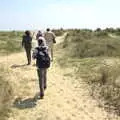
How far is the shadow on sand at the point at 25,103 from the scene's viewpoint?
10773 mm

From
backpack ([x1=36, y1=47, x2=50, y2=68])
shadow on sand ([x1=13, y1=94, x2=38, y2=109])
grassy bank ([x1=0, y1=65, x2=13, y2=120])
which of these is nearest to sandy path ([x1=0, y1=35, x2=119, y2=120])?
shadow on sand ([x1=13, y1=94, x2=38, y2=109])

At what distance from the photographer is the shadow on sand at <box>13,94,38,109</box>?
35.3ft

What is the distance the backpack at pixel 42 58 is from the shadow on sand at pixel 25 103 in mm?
1044

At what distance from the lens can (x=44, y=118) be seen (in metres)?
9.74

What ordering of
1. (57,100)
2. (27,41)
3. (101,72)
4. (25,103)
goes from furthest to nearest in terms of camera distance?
1. (27,41)
2. (101,72)
3. (57,100)
4. (25,103)

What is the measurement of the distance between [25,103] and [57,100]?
3.24 ft

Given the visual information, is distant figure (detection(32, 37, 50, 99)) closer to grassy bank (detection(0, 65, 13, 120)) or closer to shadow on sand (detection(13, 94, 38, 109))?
shadow on sand (detection(13, 94, 38, 109))

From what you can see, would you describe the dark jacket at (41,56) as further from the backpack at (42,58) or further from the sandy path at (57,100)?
the sandy path at (57,100)

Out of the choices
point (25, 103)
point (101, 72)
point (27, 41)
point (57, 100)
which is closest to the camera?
point (25, 103)

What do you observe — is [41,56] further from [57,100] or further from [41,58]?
[57,100]

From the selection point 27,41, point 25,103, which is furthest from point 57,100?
point 27,41

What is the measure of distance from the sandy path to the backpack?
1.07 metres

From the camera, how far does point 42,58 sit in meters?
11.1

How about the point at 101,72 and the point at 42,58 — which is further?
the point at 101,72
